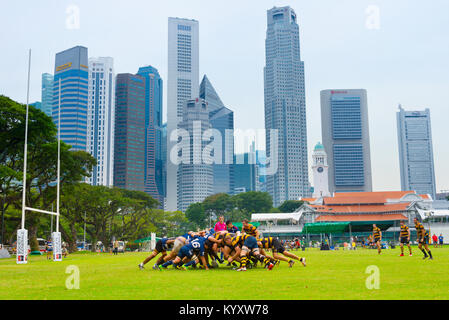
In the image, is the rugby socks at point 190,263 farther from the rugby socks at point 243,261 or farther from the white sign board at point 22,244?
the white sign board at point 22,244

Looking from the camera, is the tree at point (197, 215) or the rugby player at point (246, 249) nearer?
the rugby player at point (246, 249)

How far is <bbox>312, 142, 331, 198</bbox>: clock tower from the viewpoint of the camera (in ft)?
594

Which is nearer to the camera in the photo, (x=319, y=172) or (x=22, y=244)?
(x=22, y=244)

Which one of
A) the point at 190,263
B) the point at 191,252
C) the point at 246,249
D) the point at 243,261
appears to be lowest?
the point at 190,263

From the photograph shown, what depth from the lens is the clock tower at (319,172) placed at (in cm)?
18100

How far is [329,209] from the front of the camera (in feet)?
375

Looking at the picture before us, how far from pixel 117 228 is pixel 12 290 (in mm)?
87788

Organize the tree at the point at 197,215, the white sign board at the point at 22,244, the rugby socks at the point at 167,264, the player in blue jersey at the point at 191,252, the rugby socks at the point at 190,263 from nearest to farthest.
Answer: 1. the player in blue jersey at the point at 191,252
2. the rugby socks at the point at 190,263
3. the rugby socks at the point at 167,264
4. the white sign board at the point at 22,244
5. the tree at the point at 197,215

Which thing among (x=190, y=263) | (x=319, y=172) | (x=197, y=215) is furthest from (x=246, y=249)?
(x=319, y=172)

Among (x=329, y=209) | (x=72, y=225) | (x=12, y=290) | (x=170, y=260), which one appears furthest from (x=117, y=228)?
(x=12, y=290)

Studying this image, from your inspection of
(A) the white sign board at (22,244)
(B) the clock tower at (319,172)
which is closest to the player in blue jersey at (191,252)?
(A) the white sign board at (22,244)

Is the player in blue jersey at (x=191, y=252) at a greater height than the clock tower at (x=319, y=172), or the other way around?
the clock tower at (x=319, y=172)

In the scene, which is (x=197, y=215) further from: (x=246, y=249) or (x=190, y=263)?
(x=246, y=249)

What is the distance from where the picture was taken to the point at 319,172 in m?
184
